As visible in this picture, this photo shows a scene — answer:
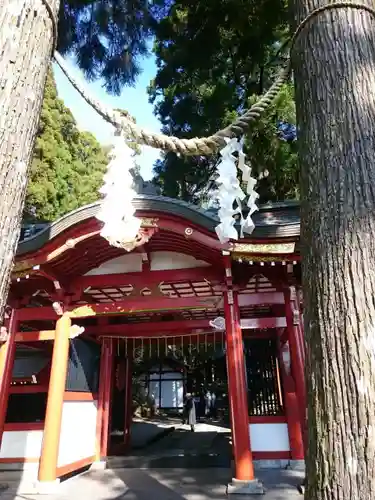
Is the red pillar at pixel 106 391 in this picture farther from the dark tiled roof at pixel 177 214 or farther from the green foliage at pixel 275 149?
the green foliage at pixel 275 149

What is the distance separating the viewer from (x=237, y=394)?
17.4 ft

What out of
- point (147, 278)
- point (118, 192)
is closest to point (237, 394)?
point (147, 278)

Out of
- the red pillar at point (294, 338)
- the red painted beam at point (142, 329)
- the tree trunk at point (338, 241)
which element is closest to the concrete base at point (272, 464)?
the red pillar at point (294, 338)

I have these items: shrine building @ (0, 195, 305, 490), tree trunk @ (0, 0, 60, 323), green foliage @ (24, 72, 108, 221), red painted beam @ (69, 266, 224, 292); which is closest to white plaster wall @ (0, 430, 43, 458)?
shrine building @ (0, 195, 305, 490)

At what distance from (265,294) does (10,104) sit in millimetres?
4870

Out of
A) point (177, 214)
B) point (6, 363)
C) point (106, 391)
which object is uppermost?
point (177, 214)

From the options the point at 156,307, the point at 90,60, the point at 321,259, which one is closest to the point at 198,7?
the point at 90,60

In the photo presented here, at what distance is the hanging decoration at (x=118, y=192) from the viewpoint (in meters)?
3.10

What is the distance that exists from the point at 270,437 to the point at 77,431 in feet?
11.0

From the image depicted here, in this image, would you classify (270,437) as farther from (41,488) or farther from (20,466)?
(20,466)

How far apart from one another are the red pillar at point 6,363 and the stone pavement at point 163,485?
1.16 m

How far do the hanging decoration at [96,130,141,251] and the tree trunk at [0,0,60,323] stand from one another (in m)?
1.16

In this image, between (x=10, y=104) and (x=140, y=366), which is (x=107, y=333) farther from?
(x=140, y=366)

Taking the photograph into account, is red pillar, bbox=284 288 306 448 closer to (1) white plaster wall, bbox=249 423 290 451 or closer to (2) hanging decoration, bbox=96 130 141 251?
(1) white plaster wall, bbox=249 423 290 451
